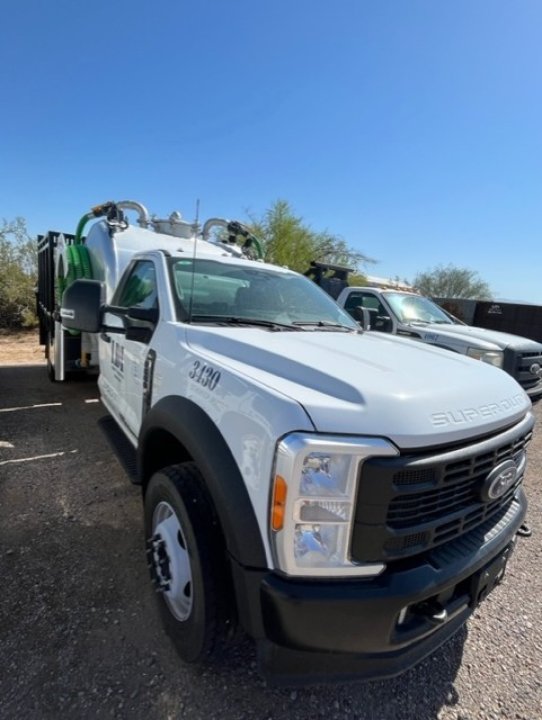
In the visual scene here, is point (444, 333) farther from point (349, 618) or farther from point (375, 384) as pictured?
point (349, 618)

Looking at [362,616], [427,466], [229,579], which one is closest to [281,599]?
[362,616]

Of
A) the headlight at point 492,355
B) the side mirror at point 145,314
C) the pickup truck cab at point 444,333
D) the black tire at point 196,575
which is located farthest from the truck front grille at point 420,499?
the headlight at point 492,355

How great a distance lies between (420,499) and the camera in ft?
4.97

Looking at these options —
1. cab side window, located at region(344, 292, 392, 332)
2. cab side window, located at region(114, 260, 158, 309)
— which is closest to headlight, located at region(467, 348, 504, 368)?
cab side window, located at region(344, 292, 392, 332)

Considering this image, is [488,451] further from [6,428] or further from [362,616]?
[6,428]

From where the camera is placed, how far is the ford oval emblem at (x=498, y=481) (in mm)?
1720

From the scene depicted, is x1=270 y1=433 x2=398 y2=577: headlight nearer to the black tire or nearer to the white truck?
the white truck

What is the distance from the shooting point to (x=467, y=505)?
1.71 meters

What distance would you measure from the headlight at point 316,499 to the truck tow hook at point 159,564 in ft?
2.98

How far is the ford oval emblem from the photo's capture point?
1.72 meters

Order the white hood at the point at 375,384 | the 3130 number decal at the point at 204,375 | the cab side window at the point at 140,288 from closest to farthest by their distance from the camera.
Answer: the white hood at the point at 375,384
the 3130 number decal at the point at 204,375
the cab side window at the point at 140,288

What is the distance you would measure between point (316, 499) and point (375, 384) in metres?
0.51

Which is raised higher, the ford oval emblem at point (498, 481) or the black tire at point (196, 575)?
the ford oval emblem at point (498, 481)

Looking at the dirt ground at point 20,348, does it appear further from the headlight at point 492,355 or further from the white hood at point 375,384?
the white hood at point 375,384
